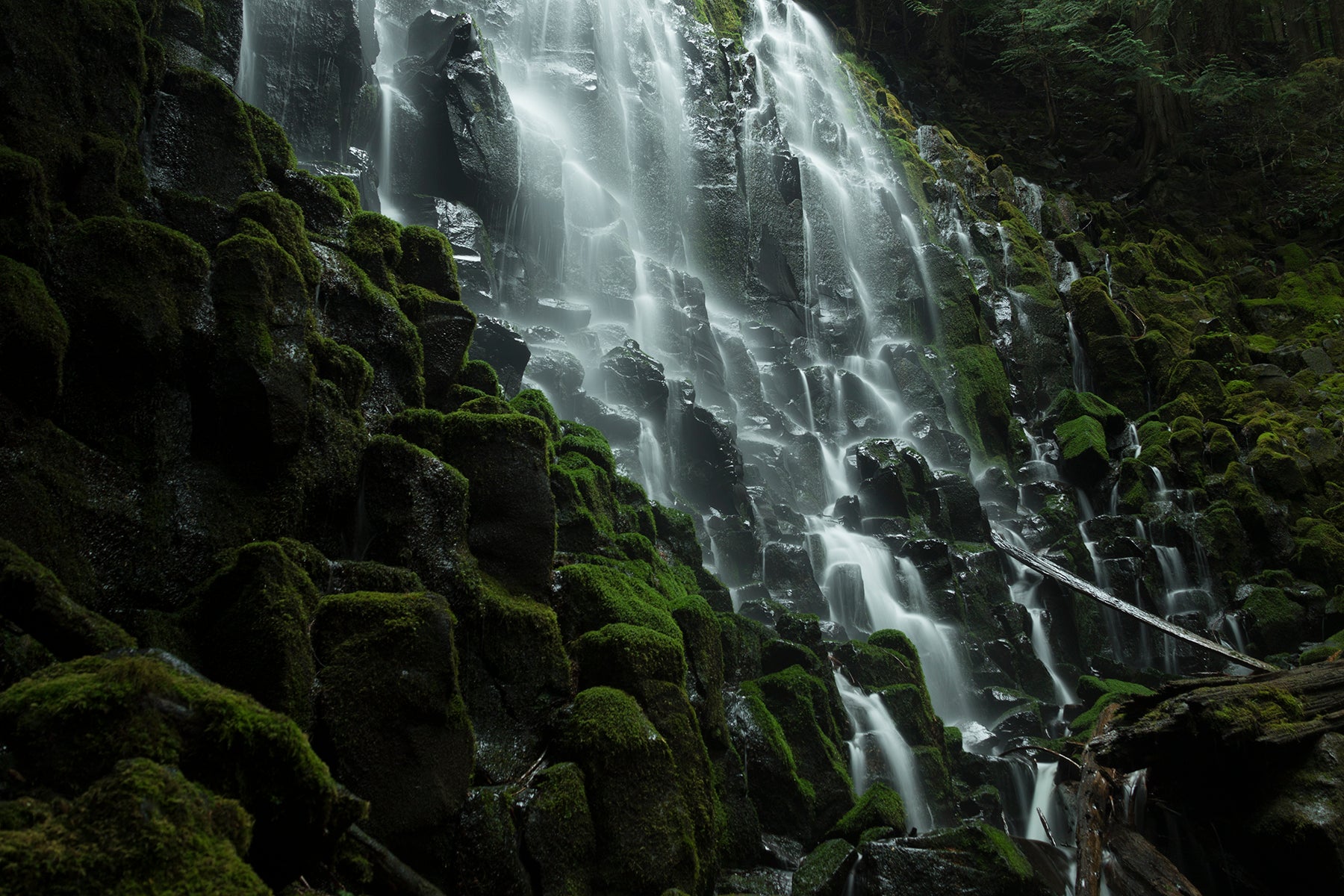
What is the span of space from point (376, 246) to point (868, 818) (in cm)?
713

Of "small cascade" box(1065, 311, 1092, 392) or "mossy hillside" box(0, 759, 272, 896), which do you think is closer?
"mossy hillside" box(0, 759, 272, 896)

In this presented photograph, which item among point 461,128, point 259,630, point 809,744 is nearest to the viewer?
point 259,630

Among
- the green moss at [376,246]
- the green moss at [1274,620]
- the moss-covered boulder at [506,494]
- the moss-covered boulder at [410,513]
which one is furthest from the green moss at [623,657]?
the green moss at [1274,620]

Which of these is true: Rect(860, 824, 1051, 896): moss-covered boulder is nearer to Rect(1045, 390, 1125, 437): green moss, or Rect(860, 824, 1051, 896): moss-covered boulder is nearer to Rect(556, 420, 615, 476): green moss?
Rect(556, 420, 615, 476): green moss

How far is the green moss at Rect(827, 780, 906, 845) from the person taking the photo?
762 centimetres

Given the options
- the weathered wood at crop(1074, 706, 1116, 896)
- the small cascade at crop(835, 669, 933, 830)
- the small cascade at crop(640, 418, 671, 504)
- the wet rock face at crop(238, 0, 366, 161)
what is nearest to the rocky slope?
the small cascade at crop(835, 669, 933, 830)

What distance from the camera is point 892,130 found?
32.8 m

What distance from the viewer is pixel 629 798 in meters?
5.21

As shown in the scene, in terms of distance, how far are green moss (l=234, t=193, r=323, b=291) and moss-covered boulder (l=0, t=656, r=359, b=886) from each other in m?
4.16

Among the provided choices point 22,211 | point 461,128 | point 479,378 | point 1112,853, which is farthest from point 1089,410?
point 22,211

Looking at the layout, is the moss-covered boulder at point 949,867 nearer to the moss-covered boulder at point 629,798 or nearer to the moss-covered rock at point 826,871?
the moss-covered rock at point 826,871

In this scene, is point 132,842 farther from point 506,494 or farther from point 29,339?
point 506,494

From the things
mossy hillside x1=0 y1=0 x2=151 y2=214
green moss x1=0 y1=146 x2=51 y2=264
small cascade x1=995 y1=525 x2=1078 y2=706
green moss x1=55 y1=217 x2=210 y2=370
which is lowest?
small cascade x1=995 y1=525 x2=1078 y2=706

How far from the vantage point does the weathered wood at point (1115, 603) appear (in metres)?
11.4
